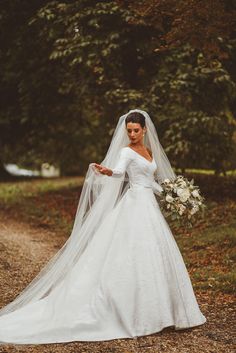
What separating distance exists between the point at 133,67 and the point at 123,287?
10.6 m

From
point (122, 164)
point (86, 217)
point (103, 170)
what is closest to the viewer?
point (103, 170)

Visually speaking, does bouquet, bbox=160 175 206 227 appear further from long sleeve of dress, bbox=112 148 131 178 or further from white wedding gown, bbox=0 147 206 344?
long sleeve of dress, bbox=112 148 131 178

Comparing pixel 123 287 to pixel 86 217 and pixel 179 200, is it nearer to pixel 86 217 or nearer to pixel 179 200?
pixel 86 217

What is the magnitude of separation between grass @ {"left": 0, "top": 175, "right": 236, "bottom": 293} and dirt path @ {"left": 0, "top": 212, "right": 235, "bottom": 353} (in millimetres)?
1036

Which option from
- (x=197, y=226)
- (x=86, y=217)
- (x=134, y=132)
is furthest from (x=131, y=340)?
(x=197, y=226)

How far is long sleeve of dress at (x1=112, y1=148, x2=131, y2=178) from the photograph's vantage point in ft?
19.0

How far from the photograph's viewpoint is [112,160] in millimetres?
6254

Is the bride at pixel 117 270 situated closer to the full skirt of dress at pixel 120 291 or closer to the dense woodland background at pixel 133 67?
the full skirt of dress at pixel 120 291

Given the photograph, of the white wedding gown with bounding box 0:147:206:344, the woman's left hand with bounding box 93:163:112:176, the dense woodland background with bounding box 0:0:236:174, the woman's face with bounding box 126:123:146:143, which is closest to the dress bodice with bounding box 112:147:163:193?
the white wedding gown with bounding box 0:147:206:344

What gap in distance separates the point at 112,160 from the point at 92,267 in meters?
1.19

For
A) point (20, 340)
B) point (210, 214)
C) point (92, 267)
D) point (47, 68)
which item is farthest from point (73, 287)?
point (47, 68)

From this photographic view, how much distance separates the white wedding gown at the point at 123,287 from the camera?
558 cm

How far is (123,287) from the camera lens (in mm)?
5668

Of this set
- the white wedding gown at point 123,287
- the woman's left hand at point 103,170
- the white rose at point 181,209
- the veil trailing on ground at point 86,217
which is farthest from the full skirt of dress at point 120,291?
the woman's left hand at point 103,170
